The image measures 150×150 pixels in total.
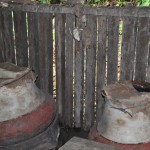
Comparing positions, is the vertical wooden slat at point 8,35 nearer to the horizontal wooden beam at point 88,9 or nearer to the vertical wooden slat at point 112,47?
the horizontal wooden beam at point 88,9

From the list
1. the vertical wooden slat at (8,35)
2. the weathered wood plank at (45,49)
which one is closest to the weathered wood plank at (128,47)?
the weathered wood plank at (45,49)

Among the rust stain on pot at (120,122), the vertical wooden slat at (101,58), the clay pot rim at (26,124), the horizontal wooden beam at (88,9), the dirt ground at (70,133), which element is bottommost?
the dirt ground at (70,133)

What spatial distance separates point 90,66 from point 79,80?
10.2 inches

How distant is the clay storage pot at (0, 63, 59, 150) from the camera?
3213 mm

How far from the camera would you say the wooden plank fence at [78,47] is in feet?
12.4

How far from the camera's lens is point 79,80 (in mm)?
4219

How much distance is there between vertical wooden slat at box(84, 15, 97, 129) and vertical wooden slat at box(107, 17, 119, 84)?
188 mm

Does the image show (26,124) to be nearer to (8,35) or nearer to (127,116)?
(127,116)

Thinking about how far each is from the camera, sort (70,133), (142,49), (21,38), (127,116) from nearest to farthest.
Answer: (127,116), (142,49), (21,38), (70,133)

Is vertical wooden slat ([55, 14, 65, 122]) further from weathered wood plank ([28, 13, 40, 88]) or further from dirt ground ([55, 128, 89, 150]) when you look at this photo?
weathered wood plank ([28, 13, 40, 88])

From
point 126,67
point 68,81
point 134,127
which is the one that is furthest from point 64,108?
point 134,127

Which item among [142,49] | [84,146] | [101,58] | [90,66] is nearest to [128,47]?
[142,49]

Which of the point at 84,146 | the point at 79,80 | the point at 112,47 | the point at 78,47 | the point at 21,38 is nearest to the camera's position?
the point at 84,146

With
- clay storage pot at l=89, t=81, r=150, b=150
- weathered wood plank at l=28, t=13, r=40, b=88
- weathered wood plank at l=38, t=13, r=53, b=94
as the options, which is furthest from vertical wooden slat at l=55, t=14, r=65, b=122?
clay storage pot at l=89, t=81, r=150, b=150
